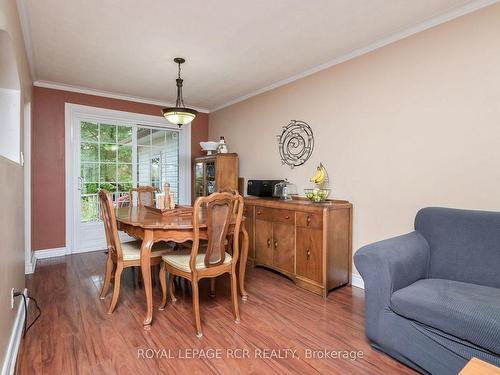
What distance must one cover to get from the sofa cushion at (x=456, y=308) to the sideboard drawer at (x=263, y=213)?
1.68 meters

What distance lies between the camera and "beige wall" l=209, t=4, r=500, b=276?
82.6 inches

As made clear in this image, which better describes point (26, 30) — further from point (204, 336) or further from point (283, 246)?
point (283, 246)

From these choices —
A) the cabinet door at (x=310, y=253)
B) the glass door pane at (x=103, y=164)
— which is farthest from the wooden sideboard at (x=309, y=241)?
the glass door pane at (x=103, y=164)

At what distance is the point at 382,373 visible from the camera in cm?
162

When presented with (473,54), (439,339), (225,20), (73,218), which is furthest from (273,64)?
(73,218)

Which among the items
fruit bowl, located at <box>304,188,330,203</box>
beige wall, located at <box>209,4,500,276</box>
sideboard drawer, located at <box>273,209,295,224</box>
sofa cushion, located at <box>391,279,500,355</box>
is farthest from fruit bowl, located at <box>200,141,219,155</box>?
sofa cushion, located at <box>391,279,500,355</box>

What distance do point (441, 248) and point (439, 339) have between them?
2.43 ft

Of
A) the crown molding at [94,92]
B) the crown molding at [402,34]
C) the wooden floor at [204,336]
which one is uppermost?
the crown molding at [94,92]

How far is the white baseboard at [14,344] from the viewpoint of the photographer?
1.52 metres

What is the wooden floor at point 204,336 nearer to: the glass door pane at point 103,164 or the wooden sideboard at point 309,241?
the wooden sideboard at point 309,241

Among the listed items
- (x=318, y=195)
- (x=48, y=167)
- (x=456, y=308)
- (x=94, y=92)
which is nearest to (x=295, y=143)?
(x=318, y=195)

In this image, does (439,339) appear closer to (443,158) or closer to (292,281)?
(443,158)

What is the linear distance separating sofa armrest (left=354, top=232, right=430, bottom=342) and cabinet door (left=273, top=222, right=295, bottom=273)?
1152 millimetres

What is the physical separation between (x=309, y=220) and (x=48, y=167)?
356cm
